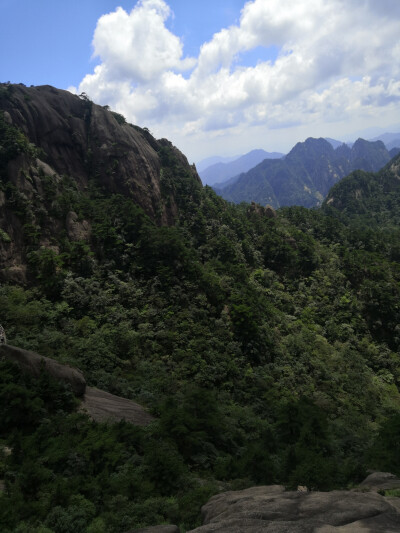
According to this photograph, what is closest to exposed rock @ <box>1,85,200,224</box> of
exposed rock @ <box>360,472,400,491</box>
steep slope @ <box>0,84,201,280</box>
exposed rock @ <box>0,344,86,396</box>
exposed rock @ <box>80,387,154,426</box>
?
steep slope @ <box>0,84,201,280</box>

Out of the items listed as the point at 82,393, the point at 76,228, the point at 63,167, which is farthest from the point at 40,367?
the point at 63,167

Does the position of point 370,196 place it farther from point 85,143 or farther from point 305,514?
point 305,514

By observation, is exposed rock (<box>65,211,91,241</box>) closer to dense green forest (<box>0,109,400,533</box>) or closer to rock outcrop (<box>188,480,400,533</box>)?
dense green forest (<box>0,109,400,533</box>)

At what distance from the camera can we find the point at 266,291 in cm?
4866

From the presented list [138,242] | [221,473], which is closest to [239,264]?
[138,242]

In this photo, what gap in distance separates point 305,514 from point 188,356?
22.2 m

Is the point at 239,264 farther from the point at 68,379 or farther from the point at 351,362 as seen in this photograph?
the point at 68,379

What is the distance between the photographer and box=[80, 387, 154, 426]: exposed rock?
19638 mm

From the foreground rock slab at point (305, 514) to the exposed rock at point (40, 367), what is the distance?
40.4 feet

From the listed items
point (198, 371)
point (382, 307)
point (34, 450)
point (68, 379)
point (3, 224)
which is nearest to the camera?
point (34, 450)

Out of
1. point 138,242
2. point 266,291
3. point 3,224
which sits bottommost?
point 266,291

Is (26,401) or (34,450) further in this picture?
(26,401)

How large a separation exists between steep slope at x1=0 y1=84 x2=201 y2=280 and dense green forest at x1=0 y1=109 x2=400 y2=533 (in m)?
0.61

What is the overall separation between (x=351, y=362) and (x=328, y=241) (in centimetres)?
3613
